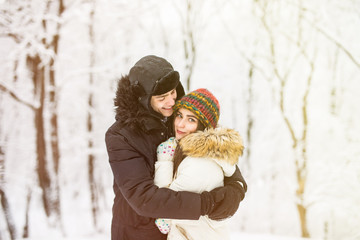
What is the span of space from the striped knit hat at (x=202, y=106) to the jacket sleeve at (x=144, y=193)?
644 mm

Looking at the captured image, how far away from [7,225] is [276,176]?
1222cm

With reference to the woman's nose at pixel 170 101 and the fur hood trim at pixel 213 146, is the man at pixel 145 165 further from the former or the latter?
the fur hood trim at pixel 213 146

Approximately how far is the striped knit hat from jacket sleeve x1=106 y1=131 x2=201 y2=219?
644mm

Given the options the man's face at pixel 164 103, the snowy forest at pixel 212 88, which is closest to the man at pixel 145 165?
the man's face at pixel 164 103

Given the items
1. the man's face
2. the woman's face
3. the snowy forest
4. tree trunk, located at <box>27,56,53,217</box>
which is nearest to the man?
the man's face

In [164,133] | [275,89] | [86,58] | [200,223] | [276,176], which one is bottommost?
[276,176]

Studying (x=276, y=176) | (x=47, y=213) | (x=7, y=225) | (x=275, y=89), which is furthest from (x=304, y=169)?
(x=7, y=225)

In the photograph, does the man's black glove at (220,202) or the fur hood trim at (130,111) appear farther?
the fur hood trim at (130,111)

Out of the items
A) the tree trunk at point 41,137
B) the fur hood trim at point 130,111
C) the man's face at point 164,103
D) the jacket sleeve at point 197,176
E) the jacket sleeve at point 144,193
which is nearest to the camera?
the jacket sleeve at point 144,193

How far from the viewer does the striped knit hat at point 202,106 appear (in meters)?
2.05

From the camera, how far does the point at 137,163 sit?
161 cm

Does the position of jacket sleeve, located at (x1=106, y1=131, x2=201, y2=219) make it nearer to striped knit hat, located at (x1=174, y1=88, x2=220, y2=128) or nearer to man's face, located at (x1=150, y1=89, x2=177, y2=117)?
man's face, located at (x1=150, y1=89, x2=177, y2=117)

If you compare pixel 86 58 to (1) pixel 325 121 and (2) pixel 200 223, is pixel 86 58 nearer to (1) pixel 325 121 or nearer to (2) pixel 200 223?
(1) pixel 325 121

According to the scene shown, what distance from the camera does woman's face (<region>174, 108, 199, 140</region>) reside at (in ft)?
6.78
